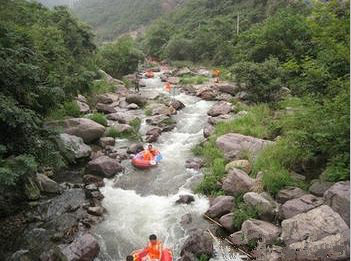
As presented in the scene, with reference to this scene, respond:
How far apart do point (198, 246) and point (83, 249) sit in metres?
2.58

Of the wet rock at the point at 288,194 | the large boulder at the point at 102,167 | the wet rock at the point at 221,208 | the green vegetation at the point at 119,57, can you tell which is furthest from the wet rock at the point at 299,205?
the green vegetation at the point at 119,57

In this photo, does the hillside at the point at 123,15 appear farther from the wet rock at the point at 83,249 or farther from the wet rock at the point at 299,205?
the wet rock at the point at 299,205

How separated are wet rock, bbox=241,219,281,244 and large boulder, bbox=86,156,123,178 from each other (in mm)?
5463

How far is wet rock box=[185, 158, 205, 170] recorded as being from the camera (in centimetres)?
1360

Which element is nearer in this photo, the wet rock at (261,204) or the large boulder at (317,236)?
the large boulder at (317,236)

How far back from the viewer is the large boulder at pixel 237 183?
10.6 metres

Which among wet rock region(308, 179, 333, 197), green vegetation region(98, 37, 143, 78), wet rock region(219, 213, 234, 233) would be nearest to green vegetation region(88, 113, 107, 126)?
wet rock region(219, 213, 234, 233)

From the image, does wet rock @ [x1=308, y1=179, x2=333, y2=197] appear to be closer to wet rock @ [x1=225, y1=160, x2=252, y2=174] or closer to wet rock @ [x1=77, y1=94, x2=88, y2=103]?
wet rock @ [x1=225, y1=160, x2=252, y2=174]

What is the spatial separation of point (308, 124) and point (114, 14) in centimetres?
9842

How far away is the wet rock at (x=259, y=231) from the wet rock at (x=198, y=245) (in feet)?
2.93

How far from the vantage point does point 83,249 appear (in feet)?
28.0

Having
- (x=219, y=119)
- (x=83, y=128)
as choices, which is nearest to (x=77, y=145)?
(x=83, y=128)

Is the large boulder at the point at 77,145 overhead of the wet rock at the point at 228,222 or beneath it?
overhead

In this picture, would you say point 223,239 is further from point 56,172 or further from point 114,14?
point 114,14
